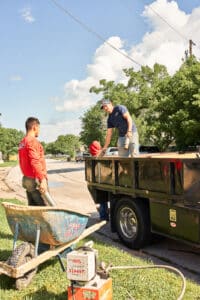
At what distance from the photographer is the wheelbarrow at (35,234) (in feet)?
13.4

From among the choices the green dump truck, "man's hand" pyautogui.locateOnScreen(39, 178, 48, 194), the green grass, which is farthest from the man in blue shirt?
the green grass

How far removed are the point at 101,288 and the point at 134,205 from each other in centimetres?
301

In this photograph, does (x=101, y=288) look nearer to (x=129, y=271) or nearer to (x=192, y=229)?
(x=129, y=271)

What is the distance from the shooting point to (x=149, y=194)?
587cm

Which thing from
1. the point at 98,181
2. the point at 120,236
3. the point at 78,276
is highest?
the point at 98,181

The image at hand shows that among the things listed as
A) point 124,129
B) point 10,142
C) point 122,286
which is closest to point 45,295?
point 122,286

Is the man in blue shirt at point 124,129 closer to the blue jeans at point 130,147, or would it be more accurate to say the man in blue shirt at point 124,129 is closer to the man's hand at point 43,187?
the blue jeans at point 130,147

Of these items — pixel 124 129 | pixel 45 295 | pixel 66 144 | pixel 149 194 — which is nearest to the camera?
pixel 45 295

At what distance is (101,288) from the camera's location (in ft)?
11.0

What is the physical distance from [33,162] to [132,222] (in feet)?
7.50

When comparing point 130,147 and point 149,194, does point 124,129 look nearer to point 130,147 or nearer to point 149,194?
point 130,147

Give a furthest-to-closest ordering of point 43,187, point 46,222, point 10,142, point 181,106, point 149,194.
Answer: point 10,142
point 181,106
point 149,194
point 43,187
point 46,222

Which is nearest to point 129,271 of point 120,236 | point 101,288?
point 101,288

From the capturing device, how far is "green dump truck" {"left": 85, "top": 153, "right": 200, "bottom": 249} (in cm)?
519
